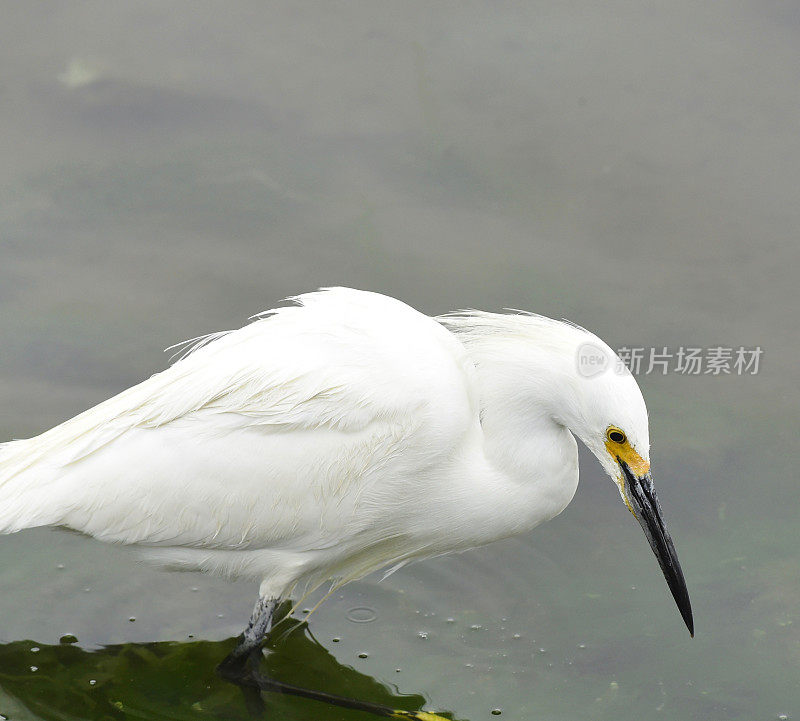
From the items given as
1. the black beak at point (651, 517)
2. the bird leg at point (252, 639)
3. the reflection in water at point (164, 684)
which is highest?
the black beak at point (651, 517)

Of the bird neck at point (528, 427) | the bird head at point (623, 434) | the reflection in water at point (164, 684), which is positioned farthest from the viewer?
the reflection in water at point (164, 684)

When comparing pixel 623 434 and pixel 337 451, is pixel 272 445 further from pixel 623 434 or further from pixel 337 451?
pixel 623 434

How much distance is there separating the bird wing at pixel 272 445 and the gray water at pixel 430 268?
49cm

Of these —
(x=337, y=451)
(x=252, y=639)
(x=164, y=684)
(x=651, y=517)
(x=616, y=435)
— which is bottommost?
(x=164, y=684)

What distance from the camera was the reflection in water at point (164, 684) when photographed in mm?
4301

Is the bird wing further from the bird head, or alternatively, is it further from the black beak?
the black beak

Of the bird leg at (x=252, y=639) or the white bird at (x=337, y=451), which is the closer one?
the white bird at (x=337, y=451)

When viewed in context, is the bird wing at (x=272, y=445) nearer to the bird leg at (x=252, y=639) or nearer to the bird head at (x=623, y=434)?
the bird leg at (x=252, y=639)

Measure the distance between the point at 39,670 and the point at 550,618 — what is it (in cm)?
195

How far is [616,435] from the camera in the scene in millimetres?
3879

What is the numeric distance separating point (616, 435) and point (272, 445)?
3.77ft

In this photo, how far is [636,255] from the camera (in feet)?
21.4

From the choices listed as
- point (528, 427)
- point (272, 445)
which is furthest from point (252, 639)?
point (528, 427)

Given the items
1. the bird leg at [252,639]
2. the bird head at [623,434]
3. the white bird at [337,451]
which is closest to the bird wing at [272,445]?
the white bird at [337,451]
